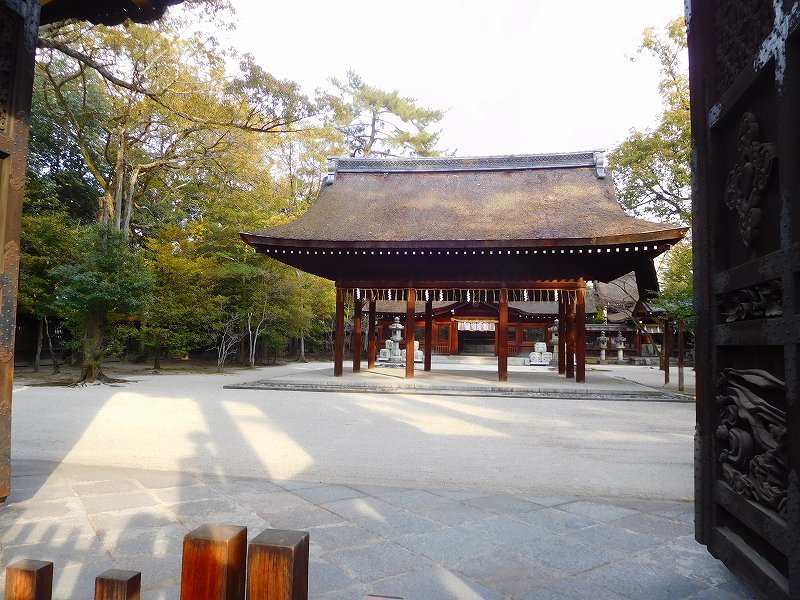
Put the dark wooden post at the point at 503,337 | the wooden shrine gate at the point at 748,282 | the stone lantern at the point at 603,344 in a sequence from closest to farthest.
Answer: the wooden shrine gate at the point at 748,282
the dark wooden post at the point at 503,337
the stone lantern at the point at 603,344

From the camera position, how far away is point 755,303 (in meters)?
1.78

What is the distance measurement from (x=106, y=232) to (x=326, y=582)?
39.4 ft

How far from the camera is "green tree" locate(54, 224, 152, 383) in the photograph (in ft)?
35.9

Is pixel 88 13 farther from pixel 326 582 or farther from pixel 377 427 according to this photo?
pixel 377 427

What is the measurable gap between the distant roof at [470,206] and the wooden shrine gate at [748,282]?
8566 mm

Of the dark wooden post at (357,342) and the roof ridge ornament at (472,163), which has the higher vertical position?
the roof ridge ornament at (472,163)

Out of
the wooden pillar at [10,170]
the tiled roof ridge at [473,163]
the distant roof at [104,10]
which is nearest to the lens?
the wooden pillar at [10,170]

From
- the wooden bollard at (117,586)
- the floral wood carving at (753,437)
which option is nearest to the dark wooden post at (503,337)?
the floral wood carving at (753,437)

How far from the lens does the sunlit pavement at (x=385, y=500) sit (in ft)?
6.96

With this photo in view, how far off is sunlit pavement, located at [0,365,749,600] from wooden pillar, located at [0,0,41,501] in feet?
2.06

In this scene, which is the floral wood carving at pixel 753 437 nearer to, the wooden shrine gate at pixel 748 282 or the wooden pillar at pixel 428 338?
the wooden shrine gate at pixel 748 282

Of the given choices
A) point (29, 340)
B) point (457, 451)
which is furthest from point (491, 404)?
point (29, 340)

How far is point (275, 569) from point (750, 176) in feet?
6.59

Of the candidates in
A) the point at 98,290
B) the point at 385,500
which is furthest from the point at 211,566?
the point at 98,290
